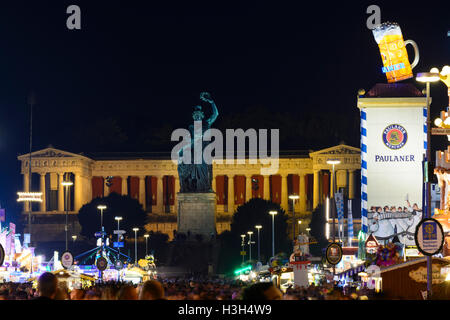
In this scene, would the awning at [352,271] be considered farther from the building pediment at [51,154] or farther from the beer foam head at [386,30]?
the building pediment at [51,154]

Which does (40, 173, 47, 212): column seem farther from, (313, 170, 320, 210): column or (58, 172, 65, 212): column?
(313, 170, 320, 210): column

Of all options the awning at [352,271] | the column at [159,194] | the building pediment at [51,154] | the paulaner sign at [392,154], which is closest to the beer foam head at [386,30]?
the paulaner sign at [392,154]

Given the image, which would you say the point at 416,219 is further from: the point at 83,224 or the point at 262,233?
the point at 83,224

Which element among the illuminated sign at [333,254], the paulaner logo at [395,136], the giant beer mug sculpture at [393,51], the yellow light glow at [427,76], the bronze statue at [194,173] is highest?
the giant beer mug sculpture at [393,51]

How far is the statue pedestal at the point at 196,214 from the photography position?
312ft

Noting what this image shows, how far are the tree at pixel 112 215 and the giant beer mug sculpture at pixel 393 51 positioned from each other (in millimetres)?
87674

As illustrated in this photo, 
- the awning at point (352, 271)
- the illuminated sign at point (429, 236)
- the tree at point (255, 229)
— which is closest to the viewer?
the illuminated sign at point (429, 236)

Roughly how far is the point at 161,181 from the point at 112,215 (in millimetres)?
33291

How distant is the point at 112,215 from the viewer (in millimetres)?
142125

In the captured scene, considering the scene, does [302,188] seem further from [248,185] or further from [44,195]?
[44,195]

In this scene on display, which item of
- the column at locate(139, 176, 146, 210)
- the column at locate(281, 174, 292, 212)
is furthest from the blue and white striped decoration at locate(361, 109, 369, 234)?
the column at locate(139, 176, 146, 210)

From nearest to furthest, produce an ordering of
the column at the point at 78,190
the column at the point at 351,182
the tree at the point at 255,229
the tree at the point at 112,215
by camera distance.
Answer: the tree at the point at 255,229 → the tree at the point at 112,215 → the column at the point at 351,182 → the column at the point at 78,190
